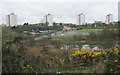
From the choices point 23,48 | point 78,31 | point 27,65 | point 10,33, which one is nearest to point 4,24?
point 10,33

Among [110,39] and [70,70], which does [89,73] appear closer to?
[70,70]

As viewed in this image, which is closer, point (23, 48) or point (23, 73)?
point (23, 73)

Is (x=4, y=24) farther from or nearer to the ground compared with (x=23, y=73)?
farther from the ground

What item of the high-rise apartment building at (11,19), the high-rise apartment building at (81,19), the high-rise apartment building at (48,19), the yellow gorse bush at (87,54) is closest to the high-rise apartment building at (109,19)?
the high-rise apartment building at (81,19)

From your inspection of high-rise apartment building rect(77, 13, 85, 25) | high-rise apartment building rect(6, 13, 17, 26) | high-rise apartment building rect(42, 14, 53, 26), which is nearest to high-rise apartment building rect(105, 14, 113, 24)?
high-rise apartment building rect(77, 13, 85, 25)

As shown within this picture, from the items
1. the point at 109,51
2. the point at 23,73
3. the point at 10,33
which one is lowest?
the point at 23,73

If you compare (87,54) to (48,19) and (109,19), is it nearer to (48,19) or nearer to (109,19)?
(109,19)

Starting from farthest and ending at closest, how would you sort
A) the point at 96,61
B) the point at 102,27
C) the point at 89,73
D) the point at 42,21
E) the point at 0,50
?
the point at 42,21 → the point at 102,27 → the point at 96,61 → the point at 0,50 → the point at 89,73

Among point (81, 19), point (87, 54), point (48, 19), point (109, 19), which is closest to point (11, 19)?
point (48, 19)
